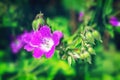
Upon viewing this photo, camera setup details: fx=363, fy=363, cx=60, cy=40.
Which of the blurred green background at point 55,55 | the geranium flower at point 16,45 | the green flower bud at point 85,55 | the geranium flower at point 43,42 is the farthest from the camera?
the geranium flower at point 16,45

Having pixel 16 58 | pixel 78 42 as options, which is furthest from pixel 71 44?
pixel 16 58

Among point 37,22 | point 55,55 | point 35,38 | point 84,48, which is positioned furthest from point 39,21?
point 55,55

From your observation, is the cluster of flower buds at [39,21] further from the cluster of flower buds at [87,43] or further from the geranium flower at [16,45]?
the geranium flower at [16,45]

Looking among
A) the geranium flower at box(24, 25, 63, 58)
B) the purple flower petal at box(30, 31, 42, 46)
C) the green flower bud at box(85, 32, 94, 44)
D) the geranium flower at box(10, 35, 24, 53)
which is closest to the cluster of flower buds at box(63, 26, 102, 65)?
the green flower bud at box(85, 32, 94, 44)

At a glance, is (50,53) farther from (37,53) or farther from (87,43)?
(87,43)

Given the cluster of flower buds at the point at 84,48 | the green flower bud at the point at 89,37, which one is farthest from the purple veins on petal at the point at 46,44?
the green flower bud at the point at 89,37

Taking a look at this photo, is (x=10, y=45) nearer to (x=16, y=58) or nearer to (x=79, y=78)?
(x=16, y=58)
